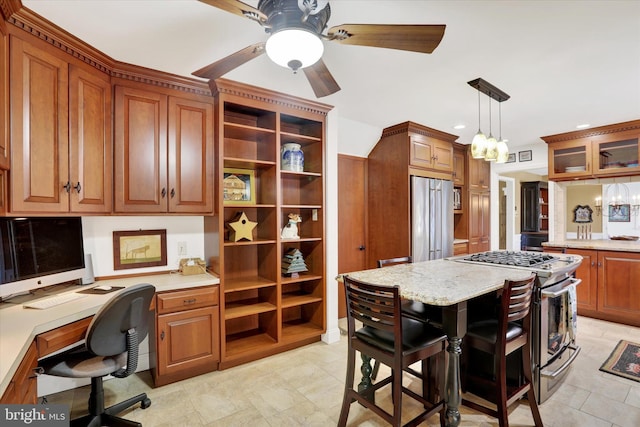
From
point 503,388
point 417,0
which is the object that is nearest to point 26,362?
point 503,388

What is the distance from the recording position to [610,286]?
147 inches

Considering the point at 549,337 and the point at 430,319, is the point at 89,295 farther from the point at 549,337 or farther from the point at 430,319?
the point at 549,337

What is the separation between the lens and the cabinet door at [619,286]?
358 centimetres

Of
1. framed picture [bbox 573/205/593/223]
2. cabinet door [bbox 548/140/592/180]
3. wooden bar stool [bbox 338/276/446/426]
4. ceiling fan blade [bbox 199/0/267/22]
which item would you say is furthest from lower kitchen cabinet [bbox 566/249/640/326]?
ceiling fan blade [bbox 199/0/267/22]

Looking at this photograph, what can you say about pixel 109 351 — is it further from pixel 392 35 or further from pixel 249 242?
pixel 392 35

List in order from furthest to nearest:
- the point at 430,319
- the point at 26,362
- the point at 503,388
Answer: the point at 430,319
the point at 503,388
the point at 26,362

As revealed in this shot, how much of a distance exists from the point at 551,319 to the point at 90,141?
3599mm

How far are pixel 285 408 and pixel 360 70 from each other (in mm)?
2577

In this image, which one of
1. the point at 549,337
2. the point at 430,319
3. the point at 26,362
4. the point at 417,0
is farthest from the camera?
the point at 549,337

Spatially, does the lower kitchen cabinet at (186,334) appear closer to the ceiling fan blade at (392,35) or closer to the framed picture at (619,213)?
the ceiling fan blade at (392,35)

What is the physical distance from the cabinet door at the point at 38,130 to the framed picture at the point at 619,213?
6.35m

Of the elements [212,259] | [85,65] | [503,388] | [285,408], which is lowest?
[285,408]

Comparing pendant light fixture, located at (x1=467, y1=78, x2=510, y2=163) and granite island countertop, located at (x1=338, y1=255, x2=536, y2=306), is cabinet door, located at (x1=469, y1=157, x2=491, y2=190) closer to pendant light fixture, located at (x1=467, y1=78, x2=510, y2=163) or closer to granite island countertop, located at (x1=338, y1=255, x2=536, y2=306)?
pendant light fixture, located at (x1=467, y1=78, x2=510, y2=163)

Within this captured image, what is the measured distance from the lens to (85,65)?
2.14m
